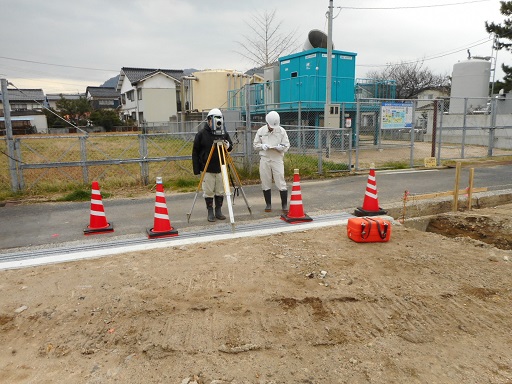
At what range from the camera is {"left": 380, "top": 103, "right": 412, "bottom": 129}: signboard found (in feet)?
40.5

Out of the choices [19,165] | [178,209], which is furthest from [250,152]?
[19,165]

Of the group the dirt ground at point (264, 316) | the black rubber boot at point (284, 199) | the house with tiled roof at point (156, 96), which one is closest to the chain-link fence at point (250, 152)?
the black rubber boot at point (284, 199)

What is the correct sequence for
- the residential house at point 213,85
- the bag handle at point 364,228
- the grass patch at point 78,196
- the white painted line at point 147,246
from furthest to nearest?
the residential house at point 213,85 < the grass patch at point 78,196 < the bag handle at point 364,228 < the white painted line at point 147,246

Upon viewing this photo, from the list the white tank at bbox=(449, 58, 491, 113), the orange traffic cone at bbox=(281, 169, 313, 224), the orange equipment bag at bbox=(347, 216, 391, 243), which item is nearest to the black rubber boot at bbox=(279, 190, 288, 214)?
the orange traffic cone at bbox=(281, 169, 313, 224)

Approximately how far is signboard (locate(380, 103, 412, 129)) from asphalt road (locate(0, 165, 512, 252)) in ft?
7.20

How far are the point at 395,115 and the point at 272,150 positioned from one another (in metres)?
7.15

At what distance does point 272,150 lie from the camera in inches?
279

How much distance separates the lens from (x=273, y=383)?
9.30ft

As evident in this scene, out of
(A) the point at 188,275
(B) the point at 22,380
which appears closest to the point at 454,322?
(A) the point at 188,275

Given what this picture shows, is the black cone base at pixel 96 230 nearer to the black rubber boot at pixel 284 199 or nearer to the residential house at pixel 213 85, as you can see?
the black rubber boot at pixel 284 199

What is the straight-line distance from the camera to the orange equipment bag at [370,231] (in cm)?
554

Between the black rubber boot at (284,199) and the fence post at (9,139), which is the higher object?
the fence post at (9,139)

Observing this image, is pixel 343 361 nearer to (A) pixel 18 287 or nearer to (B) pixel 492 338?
(B) pixel 492 338

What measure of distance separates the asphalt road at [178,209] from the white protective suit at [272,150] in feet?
2.29
